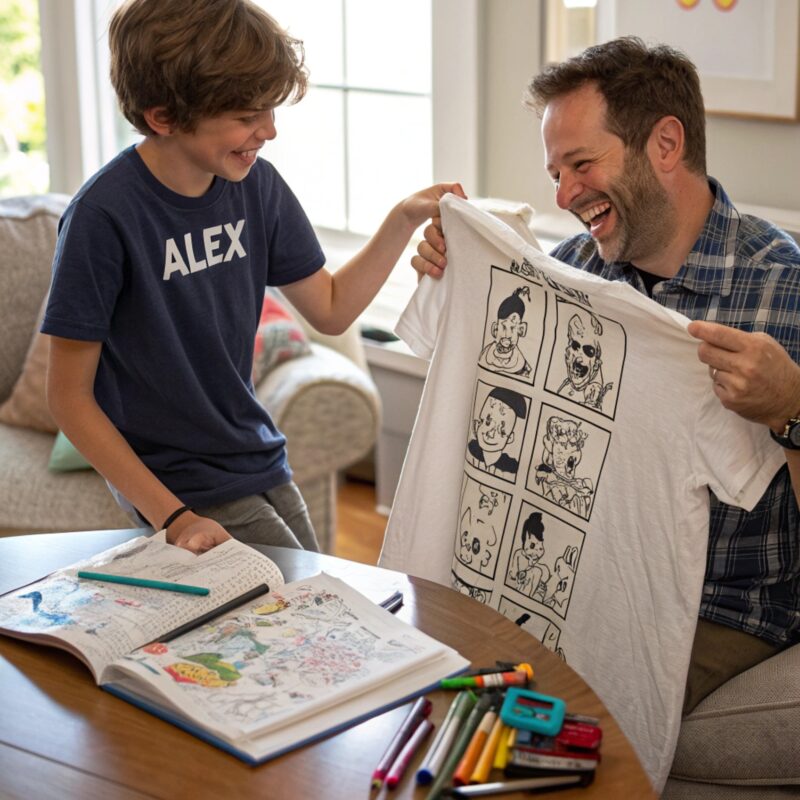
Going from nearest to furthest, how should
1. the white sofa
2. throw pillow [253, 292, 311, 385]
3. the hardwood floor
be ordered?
the white sofa
throw pillow [253, 292, 311, 385]
the hardwood floor

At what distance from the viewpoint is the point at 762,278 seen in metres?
1.61

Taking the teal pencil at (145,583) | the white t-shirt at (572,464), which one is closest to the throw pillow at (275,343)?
the white t-shirt at (572,464)

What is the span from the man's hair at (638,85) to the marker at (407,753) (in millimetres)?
916

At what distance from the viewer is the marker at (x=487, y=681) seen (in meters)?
1.23

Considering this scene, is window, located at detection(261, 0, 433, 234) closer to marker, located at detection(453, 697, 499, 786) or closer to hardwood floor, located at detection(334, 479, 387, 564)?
hardwood floor, located at detection(334, 479, 387, 564)

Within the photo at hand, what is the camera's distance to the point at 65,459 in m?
2.73

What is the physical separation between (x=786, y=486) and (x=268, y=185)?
0.86m

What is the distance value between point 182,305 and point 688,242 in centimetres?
73

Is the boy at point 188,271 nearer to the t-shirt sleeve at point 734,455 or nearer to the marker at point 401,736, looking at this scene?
the marker at point 401,736

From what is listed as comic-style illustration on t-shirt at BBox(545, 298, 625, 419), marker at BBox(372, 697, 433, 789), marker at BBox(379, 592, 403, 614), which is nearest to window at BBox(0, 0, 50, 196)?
comic-style illustration on t-shirt at BBox(545, 298, 625, 419)

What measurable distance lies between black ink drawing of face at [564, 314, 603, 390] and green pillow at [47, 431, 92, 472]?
147cm

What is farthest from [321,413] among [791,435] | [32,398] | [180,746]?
[180,746]

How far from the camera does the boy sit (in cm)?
155

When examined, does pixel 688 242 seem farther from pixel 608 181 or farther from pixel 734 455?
pixel 734 455
